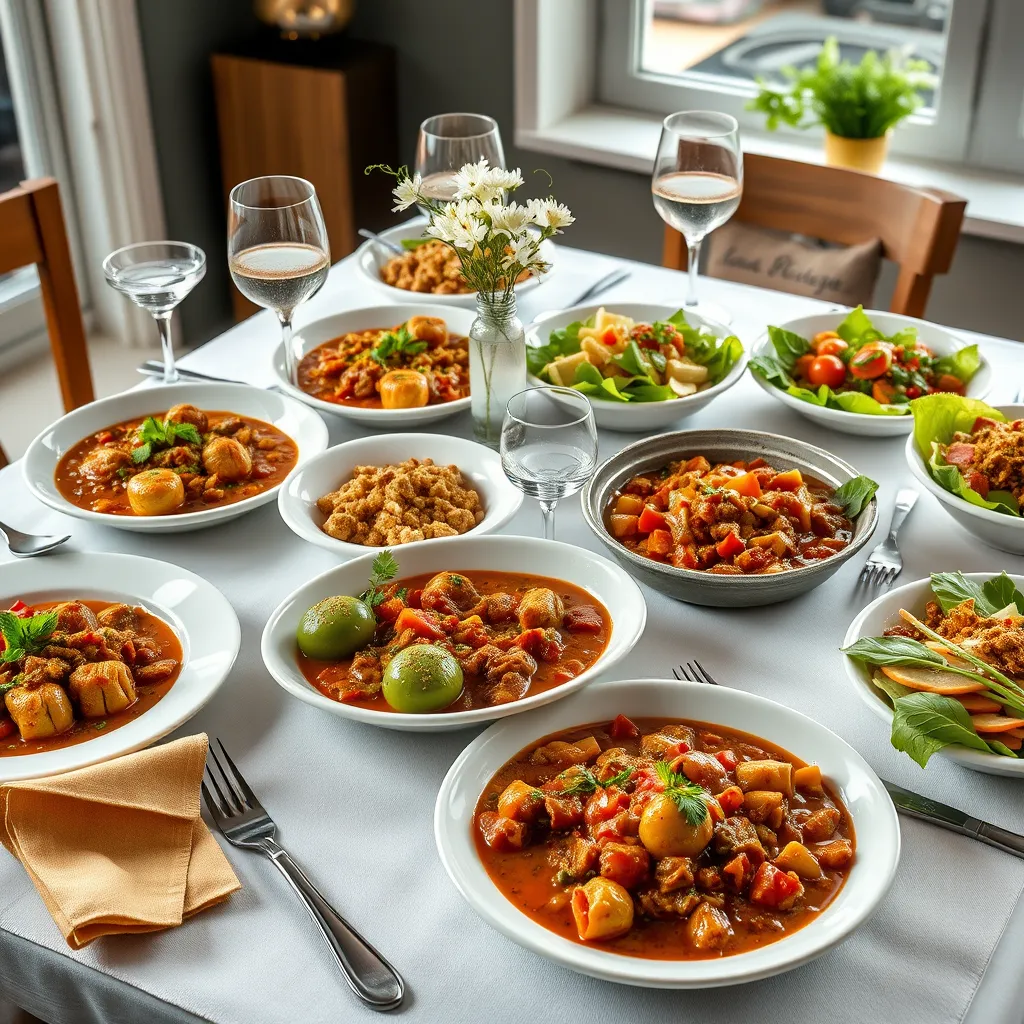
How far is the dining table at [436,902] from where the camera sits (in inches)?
43.0

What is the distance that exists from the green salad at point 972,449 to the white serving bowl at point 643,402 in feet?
1.18

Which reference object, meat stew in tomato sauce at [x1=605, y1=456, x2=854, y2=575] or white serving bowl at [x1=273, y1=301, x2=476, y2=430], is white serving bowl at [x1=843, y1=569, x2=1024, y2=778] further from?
white serving bowl at [x1=273, y1=301, x2=476, y2=430]

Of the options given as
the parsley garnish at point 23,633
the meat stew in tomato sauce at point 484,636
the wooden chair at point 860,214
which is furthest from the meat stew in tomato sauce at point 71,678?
the wooden chair at point 860,214

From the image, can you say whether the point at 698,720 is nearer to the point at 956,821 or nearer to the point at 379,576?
the point at 956,821

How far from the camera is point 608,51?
4.29 metres

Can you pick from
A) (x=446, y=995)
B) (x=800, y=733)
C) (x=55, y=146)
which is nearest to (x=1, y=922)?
(x=446, y=995)

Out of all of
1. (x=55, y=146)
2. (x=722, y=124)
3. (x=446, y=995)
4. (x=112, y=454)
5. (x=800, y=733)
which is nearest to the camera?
(x=446, y=995)

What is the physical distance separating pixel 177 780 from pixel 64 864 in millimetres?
149

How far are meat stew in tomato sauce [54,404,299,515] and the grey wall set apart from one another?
260cm

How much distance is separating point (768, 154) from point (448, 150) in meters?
1.50

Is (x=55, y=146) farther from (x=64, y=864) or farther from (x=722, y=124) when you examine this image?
(x=64, y=864)

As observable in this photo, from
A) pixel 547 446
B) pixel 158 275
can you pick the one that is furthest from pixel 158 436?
pixel 547 446

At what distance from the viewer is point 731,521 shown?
1672 mm

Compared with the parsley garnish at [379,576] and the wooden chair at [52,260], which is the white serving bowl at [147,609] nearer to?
the parsley garnish at [379,576]
